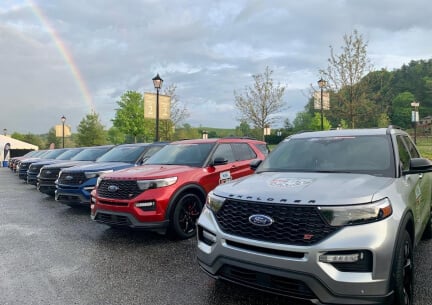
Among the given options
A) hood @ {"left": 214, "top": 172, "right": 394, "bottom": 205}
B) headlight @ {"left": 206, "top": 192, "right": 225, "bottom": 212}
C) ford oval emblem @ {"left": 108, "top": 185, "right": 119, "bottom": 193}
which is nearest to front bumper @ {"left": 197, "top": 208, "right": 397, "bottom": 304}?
hood @ {"left": 214, "top": 172, "right": 394, "bottom": 205}

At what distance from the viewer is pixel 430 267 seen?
4207 millimetres

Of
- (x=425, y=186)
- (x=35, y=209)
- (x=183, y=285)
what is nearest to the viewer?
(x=183, y=285)

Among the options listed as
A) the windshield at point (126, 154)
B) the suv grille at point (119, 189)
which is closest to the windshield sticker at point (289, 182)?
the suv grille at point (119, 189)

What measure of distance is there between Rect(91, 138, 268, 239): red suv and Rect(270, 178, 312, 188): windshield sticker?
7.83 ft

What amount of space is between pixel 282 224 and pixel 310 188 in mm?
477

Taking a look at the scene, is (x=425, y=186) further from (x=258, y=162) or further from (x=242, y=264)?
(x=242, y=264)

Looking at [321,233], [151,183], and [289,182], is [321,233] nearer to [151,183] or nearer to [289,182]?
[289,182]

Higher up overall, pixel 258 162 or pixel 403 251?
pixel 258 162

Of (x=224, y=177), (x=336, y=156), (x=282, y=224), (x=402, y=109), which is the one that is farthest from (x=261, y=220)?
(x=402, y=109)

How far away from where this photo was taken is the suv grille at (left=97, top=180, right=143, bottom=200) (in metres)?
5.27

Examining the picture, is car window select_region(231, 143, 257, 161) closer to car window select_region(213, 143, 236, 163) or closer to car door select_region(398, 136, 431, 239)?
car window select_region(213, 143, 236, 163)

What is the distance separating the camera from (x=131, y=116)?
40188 millimetres

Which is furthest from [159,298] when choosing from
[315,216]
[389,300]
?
[389,300]

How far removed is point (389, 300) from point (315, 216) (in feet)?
2.74
